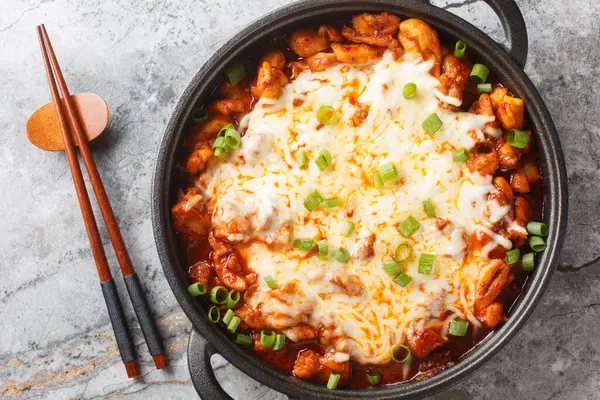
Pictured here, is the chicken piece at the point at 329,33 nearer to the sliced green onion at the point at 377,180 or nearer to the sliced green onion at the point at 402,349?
the sliced green onion at the point at 377,180

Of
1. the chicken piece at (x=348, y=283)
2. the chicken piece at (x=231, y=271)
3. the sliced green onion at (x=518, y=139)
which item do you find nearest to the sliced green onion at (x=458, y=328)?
the chicken piece at (x=348, y=283)

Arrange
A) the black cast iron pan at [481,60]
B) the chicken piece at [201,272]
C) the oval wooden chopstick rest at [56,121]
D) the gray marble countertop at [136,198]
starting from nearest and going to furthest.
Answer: the black cast iron pan at [481,60] < the chicken piece at [201,272] < the gray marble countertop at [136,198] < the oval wooden chopstick rest at [56,121]

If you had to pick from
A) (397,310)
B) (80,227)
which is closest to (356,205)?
(397,310)

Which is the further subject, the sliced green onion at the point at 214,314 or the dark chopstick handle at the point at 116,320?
the dark chopstick handle at the point at 116,320

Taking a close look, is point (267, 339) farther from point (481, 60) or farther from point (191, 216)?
point (481, 60)

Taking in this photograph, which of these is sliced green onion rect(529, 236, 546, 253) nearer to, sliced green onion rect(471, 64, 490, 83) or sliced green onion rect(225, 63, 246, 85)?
sliced green onion rect(471, 64, 490, 83)

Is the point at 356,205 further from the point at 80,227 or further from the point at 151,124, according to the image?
the point at 80,227

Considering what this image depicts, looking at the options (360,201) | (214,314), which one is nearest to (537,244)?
(360,201)
